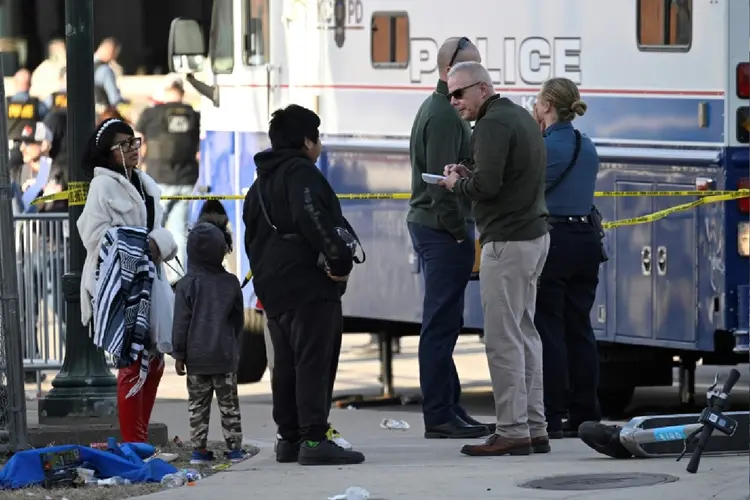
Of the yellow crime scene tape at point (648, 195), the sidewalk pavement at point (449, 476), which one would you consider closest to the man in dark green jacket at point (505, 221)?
the sidewalk pavement at point (449, 476)

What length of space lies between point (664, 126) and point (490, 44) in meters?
1.33

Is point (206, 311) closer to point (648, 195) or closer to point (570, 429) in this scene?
point (570, 429)

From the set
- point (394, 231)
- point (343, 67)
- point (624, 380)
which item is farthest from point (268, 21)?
point (624, 380)

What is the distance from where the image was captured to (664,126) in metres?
11.8

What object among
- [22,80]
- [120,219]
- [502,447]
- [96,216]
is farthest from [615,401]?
[22,80]

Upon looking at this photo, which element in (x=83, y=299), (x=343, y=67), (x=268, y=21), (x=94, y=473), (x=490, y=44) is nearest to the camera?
(x=94, y=473)

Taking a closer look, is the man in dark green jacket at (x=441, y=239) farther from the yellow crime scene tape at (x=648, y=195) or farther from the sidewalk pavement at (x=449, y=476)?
the yellow crime scene tape at (x=648, y=195)

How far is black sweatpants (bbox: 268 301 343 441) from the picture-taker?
9547mm

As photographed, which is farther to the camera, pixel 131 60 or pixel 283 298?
pixel 131 60

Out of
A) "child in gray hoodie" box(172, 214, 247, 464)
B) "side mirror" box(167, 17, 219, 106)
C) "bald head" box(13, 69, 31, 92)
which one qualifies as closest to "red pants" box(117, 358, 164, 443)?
"child in gray hoodie" box(172, 214, 247, 464)

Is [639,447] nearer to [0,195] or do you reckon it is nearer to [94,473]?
[94,473]

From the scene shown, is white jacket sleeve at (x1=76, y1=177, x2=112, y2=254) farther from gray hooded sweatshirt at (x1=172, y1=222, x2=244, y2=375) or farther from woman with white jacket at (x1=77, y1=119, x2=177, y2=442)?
gray hooded sweatshirt at (x1=172, y1=222, x2=244, y2=375)

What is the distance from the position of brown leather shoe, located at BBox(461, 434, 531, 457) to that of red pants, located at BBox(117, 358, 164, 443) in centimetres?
163

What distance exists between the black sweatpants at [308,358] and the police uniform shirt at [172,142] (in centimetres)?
858
